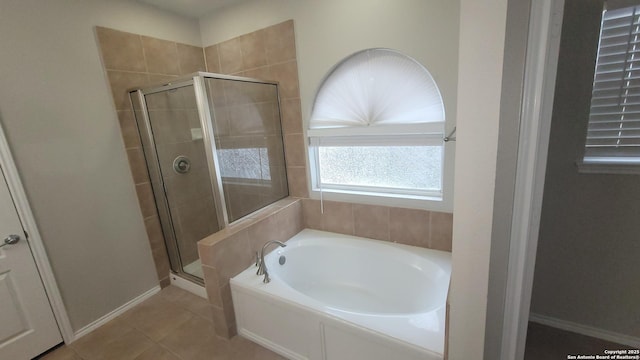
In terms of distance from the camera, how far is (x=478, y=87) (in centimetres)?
62

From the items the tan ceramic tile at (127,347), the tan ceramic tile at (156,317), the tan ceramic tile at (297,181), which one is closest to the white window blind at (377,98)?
the tan ceramic tile at (297,181)

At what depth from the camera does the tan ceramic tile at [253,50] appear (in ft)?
7.69

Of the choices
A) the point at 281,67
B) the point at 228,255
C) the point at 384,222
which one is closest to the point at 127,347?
the point at 228,255

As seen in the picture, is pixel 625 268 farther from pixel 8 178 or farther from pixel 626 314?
pixel 8 178

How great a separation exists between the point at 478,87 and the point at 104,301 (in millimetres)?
2877

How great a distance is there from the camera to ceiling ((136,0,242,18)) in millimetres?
2264

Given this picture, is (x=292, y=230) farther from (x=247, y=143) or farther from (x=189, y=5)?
(x=189, y=5)

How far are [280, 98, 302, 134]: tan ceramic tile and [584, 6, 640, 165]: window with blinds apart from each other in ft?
6.46

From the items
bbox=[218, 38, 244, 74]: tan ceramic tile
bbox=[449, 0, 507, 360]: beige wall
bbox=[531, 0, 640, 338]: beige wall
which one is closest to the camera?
bbox=[449, 0, 507, 360]: beige wall

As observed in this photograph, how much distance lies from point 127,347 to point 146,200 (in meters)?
1.15

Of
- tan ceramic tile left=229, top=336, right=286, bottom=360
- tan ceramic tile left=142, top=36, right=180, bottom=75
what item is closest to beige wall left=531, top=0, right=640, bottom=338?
tan ceramic tile left=229, top=336, right=286, bottom=360

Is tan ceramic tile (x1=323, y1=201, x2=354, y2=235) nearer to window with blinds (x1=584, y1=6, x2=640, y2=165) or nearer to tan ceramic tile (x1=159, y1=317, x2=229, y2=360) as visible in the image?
tan ceramic tile (x1=159, y1=317, x2=229, y2=360)

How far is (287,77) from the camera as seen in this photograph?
230 cm

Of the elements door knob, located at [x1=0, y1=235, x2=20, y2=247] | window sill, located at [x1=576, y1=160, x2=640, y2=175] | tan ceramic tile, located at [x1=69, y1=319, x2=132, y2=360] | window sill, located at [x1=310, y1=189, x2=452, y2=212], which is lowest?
tan ceramic tile, located at [x1=69, y1=319, x2=132, y2=360]
